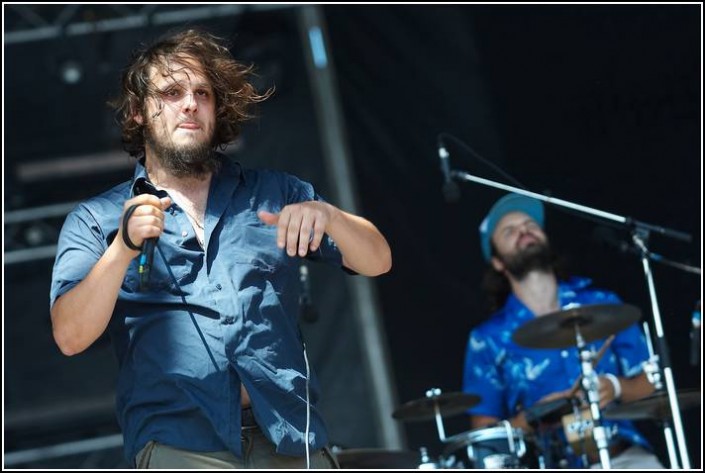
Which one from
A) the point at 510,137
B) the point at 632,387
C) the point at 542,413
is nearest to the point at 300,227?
the point at 542,413

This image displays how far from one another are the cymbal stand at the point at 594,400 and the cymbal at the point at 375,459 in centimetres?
89

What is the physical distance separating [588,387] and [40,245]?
3.44 m

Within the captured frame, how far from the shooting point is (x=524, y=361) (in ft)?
18.4

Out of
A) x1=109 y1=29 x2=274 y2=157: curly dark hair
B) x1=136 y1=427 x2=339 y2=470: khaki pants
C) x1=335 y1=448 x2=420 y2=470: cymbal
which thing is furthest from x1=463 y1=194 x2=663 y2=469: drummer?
x1=136 y1=427 x2=339 y2=470: khaki pants

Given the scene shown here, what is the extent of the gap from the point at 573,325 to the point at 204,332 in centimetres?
282

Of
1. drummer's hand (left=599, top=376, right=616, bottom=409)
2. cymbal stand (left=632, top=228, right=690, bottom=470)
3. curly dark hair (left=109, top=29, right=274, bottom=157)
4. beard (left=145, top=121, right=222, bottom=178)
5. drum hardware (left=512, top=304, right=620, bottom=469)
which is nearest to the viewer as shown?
beard (left=145, top=121, right=222, bottom=178)

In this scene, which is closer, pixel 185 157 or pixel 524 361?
pixel 185 157

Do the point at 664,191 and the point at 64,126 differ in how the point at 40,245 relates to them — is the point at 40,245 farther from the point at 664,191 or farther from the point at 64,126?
the point at 664,191

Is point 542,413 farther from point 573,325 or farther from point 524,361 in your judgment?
point 524,361

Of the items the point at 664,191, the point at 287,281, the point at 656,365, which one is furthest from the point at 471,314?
the point at 287,281

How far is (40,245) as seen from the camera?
6477 mm

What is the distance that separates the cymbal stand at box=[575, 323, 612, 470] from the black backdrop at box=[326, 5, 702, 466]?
112 cm

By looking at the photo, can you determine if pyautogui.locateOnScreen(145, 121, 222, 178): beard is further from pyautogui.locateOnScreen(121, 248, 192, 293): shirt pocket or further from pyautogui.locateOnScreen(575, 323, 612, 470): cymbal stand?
pyautogui.locateOnScreen(575, 323, 612, 470): cymbal stand

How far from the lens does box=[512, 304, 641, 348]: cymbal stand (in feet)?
16.0
